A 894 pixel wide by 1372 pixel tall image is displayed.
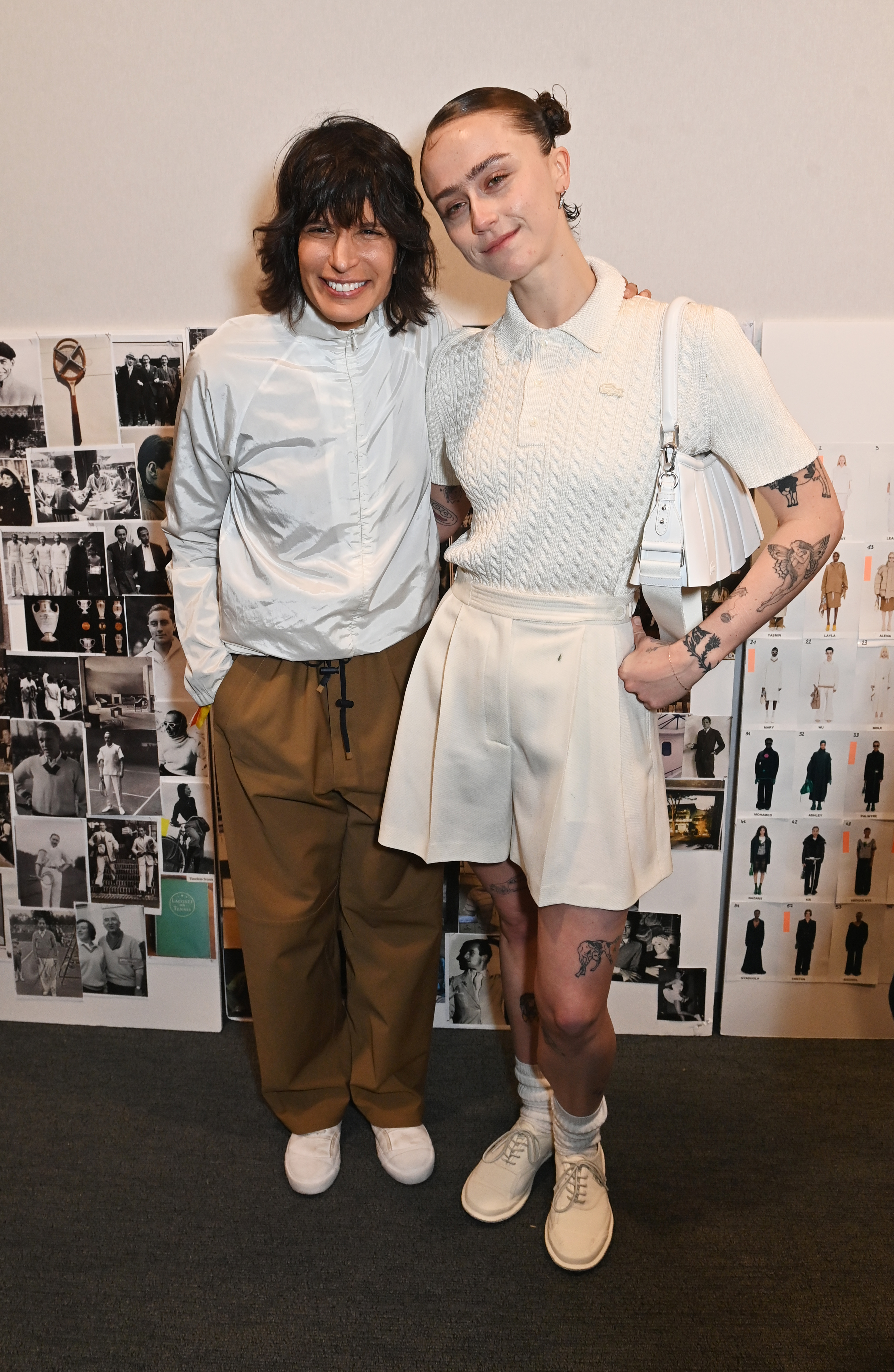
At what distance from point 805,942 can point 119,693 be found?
1.71m

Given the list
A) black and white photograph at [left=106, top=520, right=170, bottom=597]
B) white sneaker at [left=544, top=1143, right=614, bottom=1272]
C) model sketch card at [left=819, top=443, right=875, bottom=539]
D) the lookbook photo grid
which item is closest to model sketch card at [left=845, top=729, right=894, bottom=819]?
the lookbook photo grid

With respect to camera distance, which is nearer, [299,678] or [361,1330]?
[361,1330]

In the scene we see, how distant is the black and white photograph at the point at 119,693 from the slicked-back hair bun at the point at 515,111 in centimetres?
132

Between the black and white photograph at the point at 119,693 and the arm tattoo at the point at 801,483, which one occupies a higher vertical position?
the arm tattoo at the point at 801,483

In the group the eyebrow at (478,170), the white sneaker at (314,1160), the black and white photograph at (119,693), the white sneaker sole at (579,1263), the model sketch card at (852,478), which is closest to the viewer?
the eyebrow at (478,170)

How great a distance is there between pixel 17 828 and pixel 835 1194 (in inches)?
77.8

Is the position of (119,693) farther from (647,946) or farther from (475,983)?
(647,946)

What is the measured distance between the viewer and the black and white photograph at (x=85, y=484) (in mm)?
2168

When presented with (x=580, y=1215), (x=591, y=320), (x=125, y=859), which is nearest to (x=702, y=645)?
(x=591, y=320)

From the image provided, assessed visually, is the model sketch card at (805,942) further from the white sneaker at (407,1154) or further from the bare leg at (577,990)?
the white sneaker at (407,1154)

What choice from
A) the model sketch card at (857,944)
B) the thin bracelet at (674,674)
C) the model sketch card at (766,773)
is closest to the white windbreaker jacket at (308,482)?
the thin bracelet at (674,674)

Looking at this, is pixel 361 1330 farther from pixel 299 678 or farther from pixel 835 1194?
pixel 299 678

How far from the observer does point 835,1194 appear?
6.14ft

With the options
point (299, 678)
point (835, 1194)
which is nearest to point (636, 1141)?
point (835, 1194)
